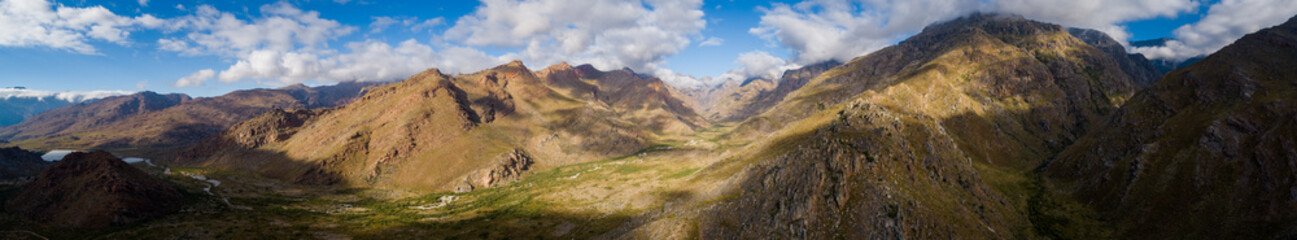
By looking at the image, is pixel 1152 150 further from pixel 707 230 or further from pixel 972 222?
pixel 707 230

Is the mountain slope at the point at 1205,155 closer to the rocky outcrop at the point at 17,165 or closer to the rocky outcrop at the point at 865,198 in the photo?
the rocky outcrop at the point at 865,198

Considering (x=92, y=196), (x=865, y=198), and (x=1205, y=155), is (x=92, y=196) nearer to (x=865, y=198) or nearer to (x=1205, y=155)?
(x=865, y=198)

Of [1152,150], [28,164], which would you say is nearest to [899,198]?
[1152,150]

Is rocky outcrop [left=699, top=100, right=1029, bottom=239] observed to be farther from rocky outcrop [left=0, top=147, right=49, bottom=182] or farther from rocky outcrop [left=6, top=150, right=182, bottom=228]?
rocky outcrop [left=0, top=147, right=49, bottom=182]

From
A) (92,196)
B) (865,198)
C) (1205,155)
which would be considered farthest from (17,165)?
(1205,155)

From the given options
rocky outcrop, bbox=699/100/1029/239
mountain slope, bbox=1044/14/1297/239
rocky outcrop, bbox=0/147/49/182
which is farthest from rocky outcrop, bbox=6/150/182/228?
mountain slope, bbox=1044/14/1297/239

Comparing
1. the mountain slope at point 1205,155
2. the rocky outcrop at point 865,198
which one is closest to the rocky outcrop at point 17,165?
the rocky outcrop at point 865,198
